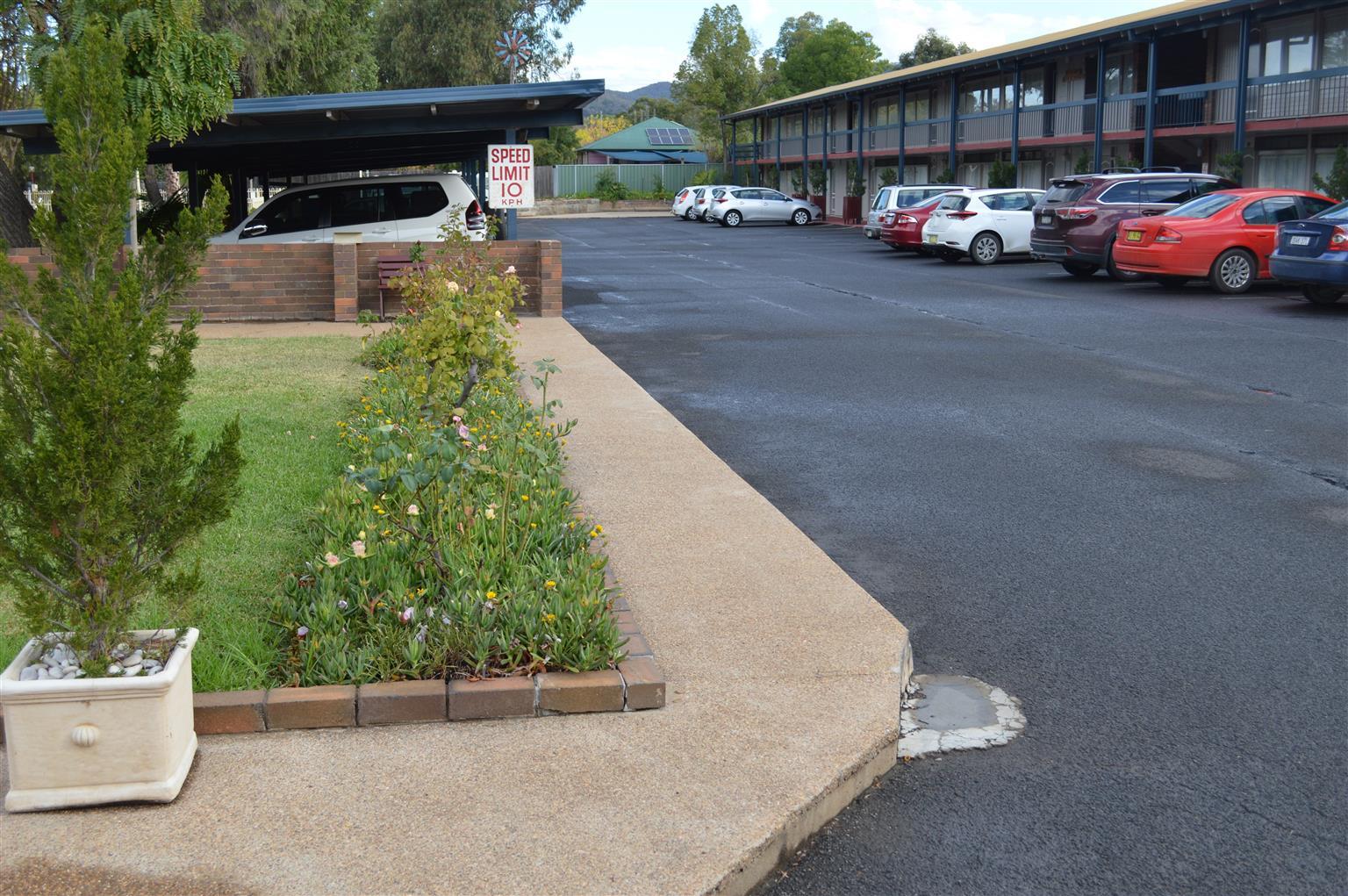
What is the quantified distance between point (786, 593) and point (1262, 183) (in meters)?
29.9

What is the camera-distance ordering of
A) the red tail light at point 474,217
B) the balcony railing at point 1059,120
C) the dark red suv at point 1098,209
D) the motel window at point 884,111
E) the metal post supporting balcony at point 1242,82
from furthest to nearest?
the motel window at point 884,111
the balcony railing at point 1059,120
the metal post supporting balcony at point 1242,82
the dark red suv at point 1098,209
the red tail light at point 474,217

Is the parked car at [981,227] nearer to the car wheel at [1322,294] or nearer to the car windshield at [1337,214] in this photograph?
the car wheel at [1322,294]

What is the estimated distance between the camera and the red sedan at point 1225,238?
68.0 ft

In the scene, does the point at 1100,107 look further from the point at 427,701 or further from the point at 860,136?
the point at 427,701

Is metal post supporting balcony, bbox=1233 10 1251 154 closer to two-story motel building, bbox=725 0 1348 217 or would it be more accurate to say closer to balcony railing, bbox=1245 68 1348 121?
two-story motel building, bbox=725 0 1348 217

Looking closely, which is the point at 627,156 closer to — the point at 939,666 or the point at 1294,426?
the point at 1294,426

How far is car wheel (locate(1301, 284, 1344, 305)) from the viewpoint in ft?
63.0

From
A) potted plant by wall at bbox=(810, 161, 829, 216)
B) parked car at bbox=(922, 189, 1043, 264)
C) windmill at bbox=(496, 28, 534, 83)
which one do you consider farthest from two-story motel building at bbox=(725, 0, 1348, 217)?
windmill at bbox=(496, 28, 534, 83)

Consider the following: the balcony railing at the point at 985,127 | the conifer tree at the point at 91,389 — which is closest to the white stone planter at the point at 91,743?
the conifer tree at the point at 91,389

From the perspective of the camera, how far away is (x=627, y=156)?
246 ft

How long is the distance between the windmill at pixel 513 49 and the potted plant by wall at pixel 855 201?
1975 centimetres

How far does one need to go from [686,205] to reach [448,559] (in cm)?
5312

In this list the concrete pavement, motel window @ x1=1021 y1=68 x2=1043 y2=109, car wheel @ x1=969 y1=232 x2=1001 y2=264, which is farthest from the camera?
motel window @ x1=1021 y1=68 x2=1043 y2=109

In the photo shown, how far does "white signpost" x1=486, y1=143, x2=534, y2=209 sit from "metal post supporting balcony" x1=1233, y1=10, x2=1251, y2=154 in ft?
59.9
